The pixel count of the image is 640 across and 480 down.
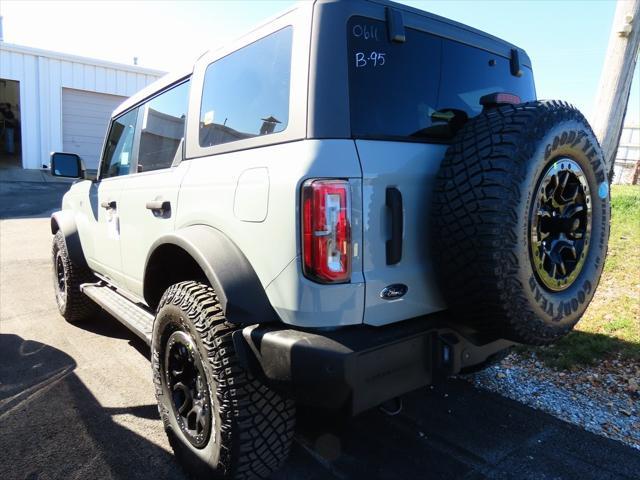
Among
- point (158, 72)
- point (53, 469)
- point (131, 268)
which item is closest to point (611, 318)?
point (131, 268)

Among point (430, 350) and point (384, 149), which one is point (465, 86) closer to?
point (384, 149)

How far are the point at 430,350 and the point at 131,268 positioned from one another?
216 centimetres

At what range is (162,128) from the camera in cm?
298

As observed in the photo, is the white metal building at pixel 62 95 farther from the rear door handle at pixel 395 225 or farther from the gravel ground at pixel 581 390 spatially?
the rear door handle at pixel 395 225

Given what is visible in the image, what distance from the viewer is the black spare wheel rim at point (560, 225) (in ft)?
6.11

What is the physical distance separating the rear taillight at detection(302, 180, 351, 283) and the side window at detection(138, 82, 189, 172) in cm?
132

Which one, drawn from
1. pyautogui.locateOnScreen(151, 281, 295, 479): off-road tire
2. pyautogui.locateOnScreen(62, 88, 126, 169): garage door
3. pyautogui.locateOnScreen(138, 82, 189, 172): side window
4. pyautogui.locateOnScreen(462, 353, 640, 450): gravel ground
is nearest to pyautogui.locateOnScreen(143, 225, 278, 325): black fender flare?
pyautogui.locateOnScreen(151, 281, 295, 479): off-road tire

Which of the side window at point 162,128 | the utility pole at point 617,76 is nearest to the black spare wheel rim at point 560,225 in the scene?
the side window at point 162,128

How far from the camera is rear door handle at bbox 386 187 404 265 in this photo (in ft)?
5.88

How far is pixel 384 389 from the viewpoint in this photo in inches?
69.1

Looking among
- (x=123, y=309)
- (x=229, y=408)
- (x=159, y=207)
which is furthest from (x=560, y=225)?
(x=123, y=309)

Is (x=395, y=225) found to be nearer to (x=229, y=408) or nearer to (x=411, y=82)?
(x=411, y=82)

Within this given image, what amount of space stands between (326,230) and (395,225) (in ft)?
0.97

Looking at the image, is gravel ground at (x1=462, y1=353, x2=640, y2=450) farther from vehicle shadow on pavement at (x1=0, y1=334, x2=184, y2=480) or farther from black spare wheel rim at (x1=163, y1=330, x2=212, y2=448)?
vehicle shadow on pavement at (x1=0, y1=334, x2=184, y2=480)
